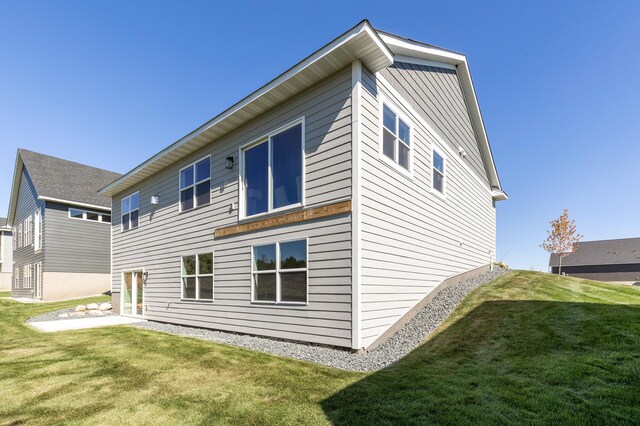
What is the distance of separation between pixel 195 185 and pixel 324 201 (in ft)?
18.9

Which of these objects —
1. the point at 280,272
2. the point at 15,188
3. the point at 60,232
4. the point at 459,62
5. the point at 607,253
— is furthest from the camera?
the point at 607,253

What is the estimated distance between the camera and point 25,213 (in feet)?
81.4

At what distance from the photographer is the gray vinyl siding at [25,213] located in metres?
22.0

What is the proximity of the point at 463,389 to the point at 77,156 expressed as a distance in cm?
3179

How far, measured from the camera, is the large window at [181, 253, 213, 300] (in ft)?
32.8

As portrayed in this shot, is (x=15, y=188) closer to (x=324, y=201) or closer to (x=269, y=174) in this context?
(x=269, y=174)

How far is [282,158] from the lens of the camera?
8.21 meters

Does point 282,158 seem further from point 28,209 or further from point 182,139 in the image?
point 28,209

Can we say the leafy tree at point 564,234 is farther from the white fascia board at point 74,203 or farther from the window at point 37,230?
the window at point 37,230

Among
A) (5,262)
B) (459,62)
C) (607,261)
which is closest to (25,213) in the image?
(5,262)

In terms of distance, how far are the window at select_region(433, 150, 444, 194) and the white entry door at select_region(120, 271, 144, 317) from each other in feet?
38.8

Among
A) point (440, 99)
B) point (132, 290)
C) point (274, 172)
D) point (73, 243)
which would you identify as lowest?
point (132, 290)

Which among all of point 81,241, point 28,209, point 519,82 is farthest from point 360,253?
point 28,209

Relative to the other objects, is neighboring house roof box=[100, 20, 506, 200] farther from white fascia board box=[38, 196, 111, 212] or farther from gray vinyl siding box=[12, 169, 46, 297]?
gray vinyl siding box=[12, 169, 46, 297]
